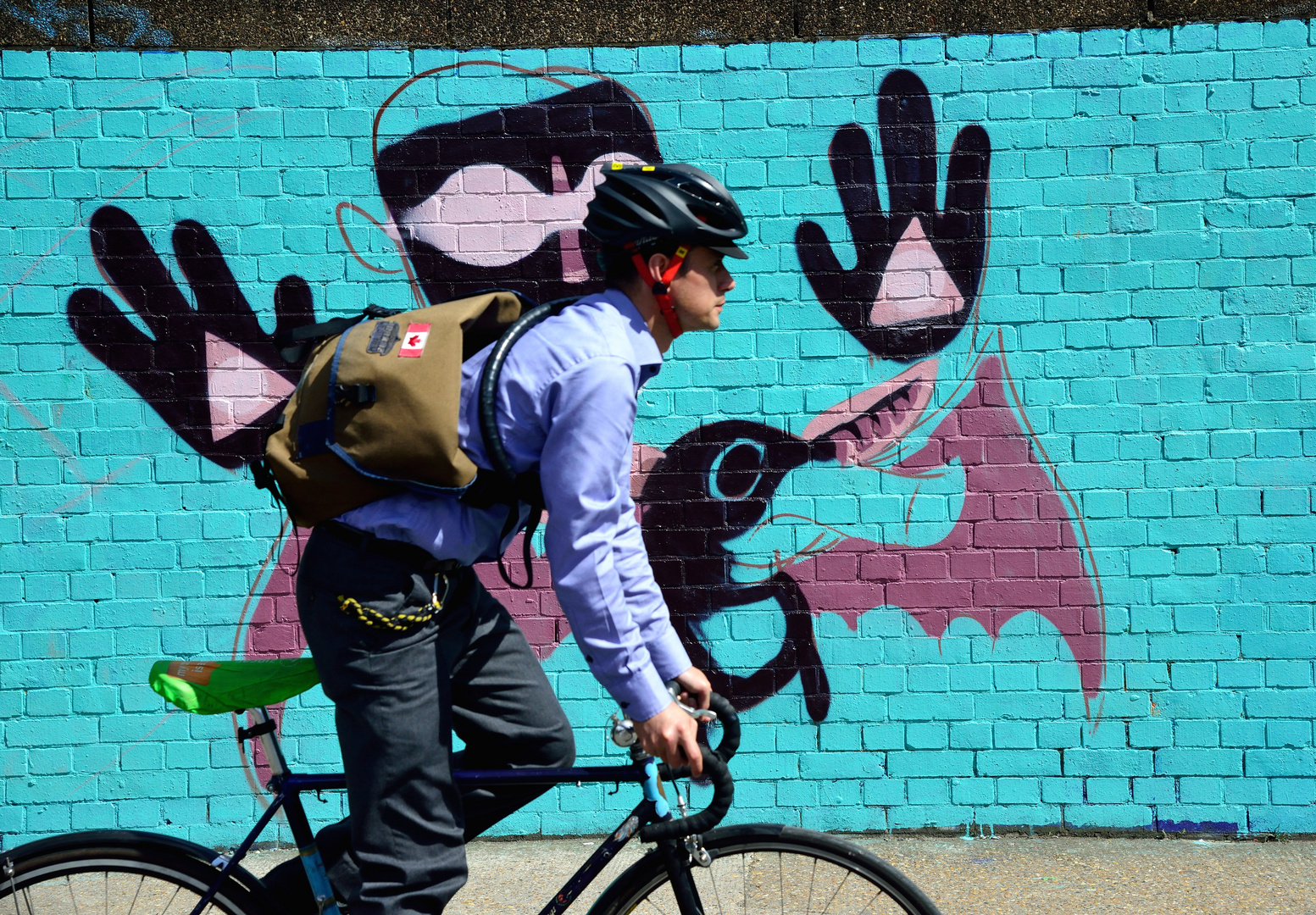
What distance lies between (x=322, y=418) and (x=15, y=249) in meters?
2.58

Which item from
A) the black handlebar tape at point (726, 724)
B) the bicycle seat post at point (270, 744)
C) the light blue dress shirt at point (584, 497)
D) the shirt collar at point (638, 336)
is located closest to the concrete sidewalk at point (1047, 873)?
the bicycle seat post at point (270, 744)

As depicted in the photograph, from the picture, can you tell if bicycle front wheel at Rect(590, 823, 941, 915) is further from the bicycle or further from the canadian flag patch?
the canadian flag patch

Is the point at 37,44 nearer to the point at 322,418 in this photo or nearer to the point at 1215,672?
the point at 322,418

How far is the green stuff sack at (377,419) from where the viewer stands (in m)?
1.92

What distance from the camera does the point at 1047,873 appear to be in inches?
142

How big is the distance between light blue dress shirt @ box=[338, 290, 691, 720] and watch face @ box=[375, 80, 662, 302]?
1851 mm

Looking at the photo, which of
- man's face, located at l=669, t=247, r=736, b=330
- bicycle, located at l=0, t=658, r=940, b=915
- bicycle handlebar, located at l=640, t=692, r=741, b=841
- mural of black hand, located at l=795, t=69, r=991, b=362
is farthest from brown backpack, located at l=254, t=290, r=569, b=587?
mural of black hand, located at l=795, t=69, r=991, b=362

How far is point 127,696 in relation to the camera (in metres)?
3.88

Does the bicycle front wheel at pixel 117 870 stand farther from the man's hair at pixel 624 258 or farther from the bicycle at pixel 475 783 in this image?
the man's hair at pixel 624 258

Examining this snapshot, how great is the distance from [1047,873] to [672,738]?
2.33 m

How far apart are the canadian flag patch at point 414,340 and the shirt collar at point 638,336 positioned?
1.16ft

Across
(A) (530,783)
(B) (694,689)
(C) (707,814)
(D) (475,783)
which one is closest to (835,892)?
(C) (707,814)

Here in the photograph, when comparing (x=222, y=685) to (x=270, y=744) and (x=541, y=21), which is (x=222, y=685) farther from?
(x=541, y=21)

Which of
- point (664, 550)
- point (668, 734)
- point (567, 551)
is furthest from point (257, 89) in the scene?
point (668, 734)
